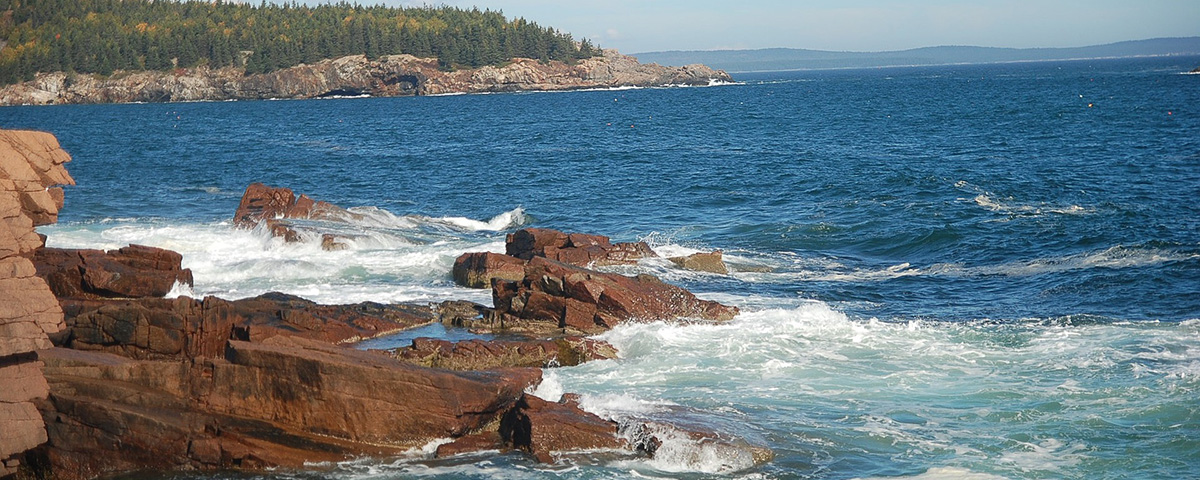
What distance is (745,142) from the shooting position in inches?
2682

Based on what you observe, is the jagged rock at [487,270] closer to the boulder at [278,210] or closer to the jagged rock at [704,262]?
the jagged rock at [704,262]

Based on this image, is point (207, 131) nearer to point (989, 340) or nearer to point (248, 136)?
point (248, 136)

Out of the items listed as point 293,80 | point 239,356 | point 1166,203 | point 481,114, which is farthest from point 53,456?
point 293,80

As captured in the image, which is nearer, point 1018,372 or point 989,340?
point 1018,372

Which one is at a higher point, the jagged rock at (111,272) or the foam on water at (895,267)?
the jagged rock at (111,272)

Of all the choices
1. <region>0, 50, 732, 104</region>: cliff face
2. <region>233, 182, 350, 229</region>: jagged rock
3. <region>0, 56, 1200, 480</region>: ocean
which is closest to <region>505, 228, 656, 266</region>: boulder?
<region>0, 56, 1200, 480</region>: ocean

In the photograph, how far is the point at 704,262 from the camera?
27.9 m

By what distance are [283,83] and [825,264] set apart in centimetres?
15055

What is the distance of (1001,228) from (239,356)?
26.1m

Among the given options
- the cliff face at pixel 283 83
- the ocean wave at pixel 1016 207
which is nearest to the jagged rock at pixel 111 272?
the ocean wave at pixel 1016 207

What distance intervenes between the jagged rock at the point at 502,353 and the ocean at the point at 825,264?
417 mm

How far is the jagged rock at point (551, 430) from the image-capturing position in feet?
45.3

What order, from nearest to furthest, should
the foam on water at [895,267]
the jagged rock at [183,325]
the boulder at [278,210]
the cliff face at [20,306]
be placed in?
the cliff face at [20,306] → the jagged rock at [183,325] → the foam on water at [895,267] → the boulder at [278,210]

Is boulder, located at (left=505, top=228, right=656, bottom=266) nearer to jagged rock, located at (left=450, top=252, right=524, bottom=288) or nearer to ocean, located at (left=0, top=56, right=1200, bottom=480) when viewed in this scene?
ocean, located at (left=0, top=56, right=1200, bottom=480)
